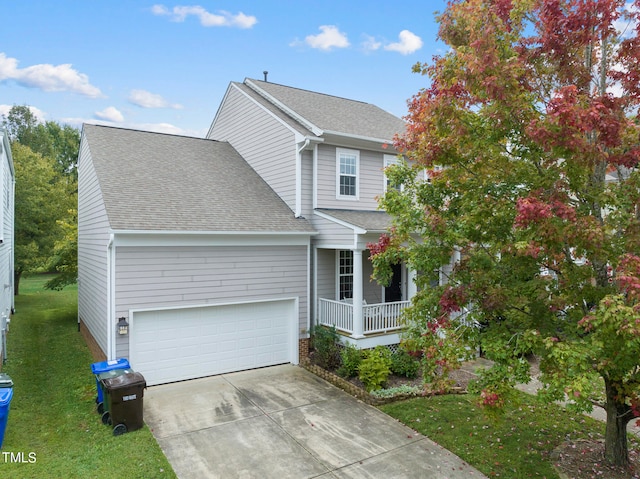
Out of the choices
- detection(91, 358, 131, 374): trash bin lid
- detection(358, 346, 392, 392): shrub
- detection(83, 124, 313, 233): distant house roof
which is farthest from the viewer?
detection(83, 124, 313, 233): distant house roof

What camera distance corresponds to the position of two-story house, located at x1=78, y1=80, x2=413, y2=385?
964 centimetres

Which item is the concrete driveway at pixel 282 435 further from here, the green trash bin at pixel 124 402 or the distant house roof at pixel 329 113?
the distant house roof at pixel 329 113

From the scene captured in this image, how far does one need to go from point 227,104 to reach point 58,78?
43.4 metres

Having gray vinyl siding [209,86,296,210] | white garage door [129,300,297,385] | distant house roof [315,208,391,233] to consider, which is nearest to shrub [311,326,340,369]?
white garage door [129,300,297,385]

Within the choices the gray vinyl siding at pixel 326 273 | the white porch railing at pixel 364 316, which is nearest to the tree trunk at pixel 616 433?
the white porch railing at pixel 364 316

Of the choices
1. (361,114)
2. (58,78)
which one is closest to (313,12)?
(361,114)

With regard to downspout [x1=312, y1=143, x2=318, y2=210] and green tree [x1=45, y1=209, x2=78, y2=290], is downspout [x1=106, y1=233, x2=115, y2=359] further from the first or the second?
green tree [x1=45, y1=209, x2=78, y2=290]

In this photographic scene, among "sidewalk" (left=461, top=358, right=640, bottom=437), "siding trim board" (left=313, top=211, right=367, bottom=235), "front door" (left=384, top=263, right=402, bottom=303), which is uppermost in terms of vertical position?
"siding trim board" (left=313, top=211, right=367, bottom=235)

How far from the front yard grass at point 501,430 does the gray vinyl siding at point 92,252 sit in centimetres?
719

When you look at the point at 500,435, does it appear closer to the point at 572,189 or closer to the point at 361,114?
the point at 572,189

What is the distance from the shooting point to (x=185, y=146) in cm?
1466

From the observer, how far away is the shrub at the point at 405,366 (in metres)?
10.5

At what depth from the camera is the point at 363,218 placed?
11.8 meters

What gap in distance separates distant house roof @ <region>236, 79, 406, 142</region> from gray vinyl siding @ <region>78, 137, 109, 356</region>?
19.7 feet
